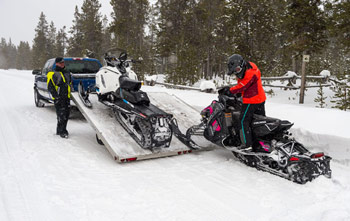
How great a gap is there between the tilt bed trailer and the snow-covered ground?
0.53ft

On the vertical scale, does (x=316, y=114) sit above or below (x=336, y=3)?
below

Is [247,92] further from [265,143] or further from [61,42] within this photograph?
[61,42]

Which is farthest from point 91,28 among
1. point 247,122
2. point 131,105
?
point 247,122

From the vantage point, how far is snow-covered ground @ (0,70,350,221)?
317 cm

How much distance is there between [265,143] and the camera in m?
4.34

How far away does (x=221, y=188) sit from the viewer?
389 cm

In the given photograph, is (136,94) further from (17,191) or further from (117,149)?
(17,191)

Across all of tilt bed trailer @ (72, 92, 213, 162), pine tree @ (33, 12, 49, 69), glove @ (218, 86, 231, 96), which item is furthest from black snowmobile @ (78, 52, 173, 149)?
pine tree @ (33, 12, 49, 69)

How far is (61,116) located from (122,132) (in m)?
1.77

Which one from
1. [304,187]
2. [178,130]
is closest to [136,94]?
A: [178,130]

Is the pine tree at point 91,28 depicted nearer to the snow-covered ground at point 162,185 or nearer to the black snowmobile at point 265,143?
the snow-covered ground at point 162,185

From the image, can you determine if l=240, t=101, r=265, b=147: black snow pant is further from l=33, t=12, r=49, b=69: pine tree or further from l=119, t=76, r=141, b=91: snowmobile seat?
l=33, t=12, r=49, b=69: pine tree

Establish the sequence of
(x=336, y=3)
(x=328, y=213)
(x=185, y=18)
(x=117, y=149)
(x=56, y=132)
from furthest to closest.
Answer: (x=185, y=18)
(x=336, y=3)
(x=56, y=132)
(x=117, y=149)
(x=328, y=213)

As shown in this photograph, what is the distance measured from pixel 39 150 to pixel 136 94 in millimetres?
2250
